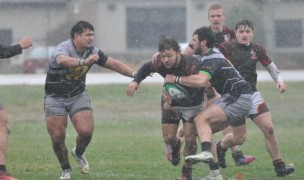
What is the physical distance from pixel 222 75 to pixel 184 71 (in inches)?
19.0

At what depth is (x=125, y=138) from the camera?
18.2 metres

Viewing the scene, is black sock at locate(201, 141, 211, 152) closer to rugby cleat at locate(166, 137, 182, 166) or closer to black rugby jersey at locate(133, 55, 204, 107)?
black rugby jersey at locate(133, 55, 204, 107)

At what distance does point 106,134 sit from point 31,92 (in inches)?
212

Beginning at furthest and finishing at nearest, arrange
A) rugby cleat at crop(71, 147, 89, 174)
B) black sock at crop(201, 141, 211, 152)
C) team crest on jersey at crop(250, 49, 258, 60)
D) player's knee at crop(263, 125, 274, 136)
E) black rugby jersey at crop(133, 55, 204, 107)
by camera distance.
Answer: team crest on jersey at crop(250, 49, 258, 60)
rugby cleat at crop(71, 147, 89, 174)
player's knee at crop(263, 125, 274, 136)
black rugby jersey at crop(133, 55, 204, 107)
black sock at crop(201, 141, 211, 152)

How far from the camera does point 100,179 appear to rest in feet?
39.2

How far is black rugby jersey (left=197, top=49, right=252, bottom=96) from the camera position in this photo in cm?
1128

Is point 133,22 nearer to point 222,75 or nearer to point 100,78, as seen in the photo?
point 100,78

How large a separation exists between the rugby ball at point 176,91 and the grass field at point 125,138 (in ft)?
4.14

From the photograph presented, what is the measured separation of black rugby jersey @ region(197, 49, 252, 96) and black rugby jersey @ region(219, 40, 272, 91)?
36.9 inches

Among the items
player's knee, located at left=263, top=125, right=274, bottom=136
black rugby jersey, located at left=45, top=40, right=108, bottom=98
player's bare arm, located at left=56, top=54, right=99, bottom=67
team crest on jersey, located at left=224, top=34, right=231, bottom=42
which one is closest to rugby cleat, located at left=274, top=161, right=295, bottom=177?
player's knee, located at left=263, top=125, right=274, bottom=136

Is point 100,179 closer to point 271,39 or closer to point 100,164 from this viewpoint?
point 100,164

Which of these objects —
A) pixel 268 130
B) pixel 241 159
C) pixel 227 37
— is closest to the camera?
pixel 268 130

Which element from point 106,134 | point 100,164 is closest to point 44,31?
point 106,134

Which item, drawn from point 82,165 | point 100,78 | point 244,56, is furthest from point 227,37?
point 100,78
